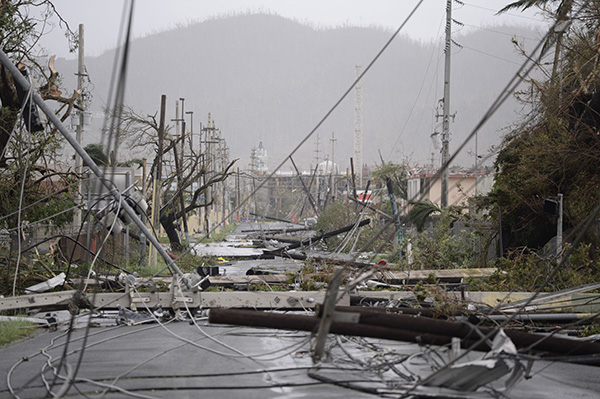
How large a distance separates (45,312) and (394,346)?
600 cm

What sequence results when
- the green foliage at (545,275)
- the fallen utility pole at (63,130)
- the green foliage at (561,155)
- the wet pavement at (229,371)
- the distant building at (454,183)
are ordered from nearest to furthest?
1. the wet pavement at (229,371)
2. the fallen utility pole at (63,130)
3. the green foliage at (545,275)
4. the green foliage at (561,155)
5. the distant building at (454,183)

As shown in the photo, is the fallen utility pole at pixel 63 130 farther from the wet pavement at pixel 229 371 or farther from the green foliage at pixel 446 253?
the green foliage at pixel 446 253

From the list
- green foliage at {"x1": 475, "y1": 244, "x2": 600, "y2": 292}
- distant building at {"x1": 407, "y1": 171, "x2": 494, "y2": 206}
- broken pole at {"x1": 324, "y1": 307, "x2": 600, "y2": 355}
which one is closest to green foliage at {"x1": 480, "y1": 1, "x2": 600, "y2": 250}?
green foliage at {"x1": 475, "y1": 244, "x2": 600, "y2": 292}

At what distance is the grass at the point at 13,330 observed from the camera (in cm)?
892

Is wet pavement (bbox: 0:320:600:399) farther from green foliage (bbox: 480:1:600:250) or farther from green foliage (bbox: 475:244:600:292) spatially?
green foliage (bbox: 480:1:600:250)

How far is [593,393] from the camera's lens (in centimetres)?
610

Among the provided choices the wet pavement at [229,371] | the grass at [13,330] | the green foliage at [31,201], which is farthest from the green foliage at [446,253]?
the wet pavement at [229,371]

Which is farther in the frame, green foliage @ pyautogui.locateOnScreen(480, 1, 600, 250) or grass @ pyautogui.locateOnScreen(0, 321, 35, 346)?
green foliage @ pyautogui.locateOnScreen(480, 1, 600, 250)

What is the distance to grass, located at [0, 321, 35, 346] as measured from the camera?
8.92 meters

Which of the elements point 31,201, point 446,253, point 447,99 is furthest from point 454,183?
point 31,201

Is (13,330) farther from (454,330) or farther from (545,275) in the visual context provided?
(545,275)

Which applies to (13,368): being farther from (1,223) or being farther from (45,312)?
(1,223)

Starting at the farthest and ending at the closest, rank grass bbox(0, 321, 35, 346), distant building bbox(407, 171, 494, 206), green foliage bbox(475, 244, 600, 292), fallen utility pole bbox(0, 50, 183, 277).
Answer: distant building bbox(407, 171, 494, 206) < green foliage bbox(475, 244, 600, 292) < fallen utility pole bbox(0, 50, 183, 277) < grass bbox(0, 321, 35, 346)

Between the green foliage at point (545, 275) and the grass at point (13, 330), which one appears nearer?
the grass at point (13, 330)
